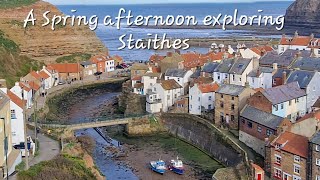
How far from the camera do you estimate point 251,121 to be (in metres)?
38.9

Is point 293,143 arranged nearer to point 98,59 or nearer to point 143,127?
point 143,127

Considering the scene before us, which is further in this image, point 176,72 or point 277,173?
point 176,72

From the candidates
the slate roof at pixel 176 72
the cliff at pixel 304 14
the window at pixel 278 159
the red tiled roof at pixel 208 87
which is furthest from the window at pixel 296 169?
the cliff at pixel 304 14

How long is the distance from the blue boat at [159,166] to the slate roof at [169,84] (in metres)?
14.2

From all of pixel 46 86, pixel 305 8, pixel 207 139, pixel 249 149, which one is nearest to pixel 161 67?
pixel 46 86

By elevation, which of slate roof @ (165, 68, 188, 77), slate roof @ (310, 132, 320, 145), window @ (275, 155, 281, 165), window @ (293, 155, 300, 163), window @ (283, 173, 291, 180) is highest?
slate roof @ (165, 68, 188, 77)

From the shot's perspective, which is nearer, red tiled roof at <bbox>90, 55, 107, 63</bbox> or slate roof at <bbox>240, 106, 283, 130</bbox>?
slate roof at <bbox>240, 106, 283, 130</bbox>

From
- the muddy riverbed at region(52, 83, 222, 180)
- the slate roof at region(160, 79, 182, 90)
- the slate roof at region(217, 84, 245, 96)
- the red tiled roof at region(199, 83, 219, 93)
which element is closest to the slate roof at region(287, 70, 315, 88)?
the slate roof at region(217, 84, 245, 96)

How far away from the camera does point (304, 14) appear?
18362 centimetres

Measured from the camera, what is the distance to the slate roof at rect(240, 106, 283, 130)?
121 ft

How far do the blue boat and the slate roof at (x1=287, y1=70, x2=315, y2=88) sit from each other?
51.3 feet

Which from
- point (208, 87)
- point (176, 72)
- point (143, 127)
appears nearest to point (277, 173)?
point (208, 87)

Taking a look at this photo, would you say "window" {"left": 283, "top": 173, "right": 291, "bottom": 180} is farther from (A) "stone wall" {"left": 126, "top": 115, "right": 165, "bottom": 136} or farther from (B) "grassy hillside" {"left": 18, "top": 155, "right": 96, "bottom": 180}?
(A) "stone wall" {"left": 126, "top": 115, "right": 165, "bottom": 136}

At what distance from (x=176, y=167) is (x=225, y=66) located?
59.2ft
